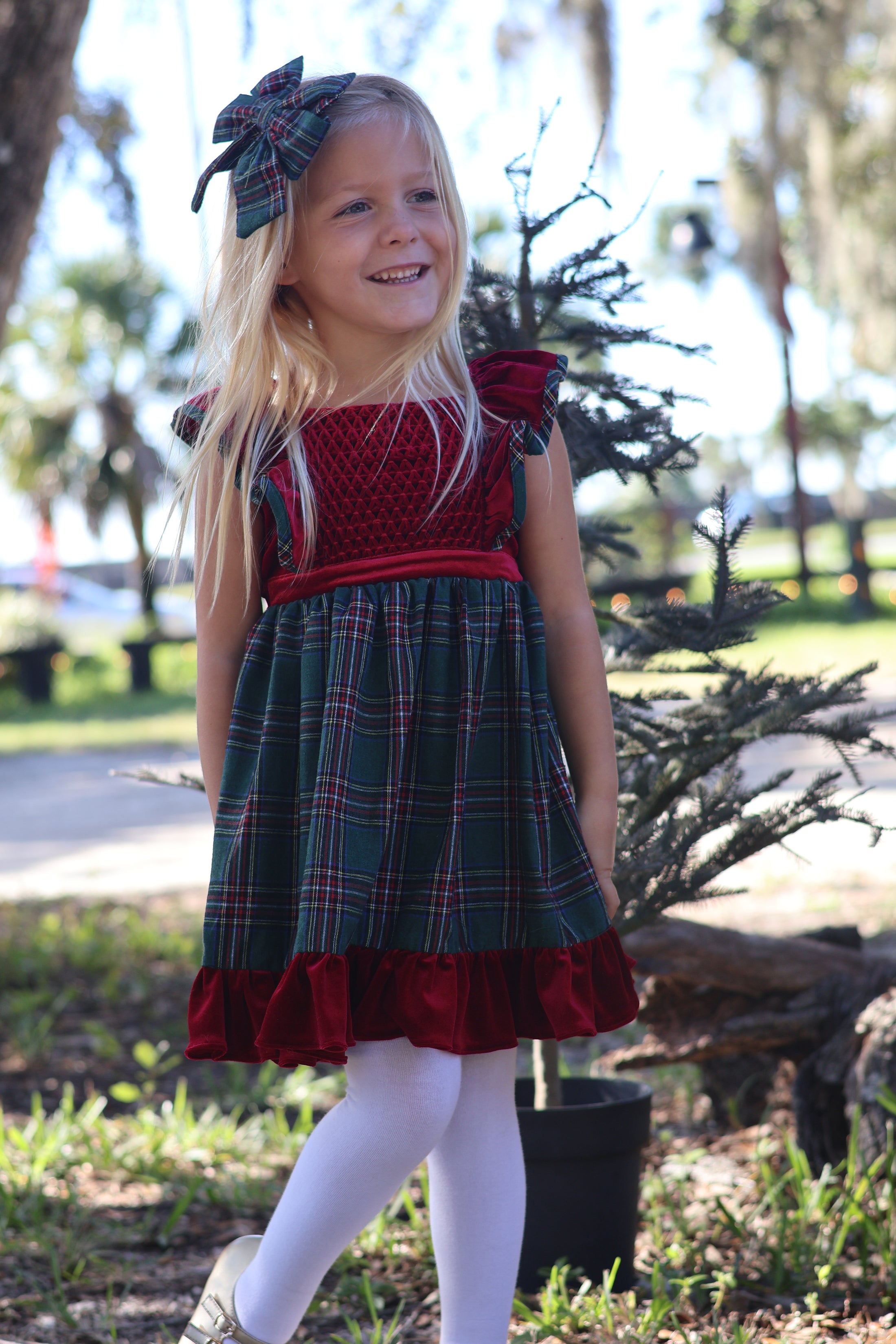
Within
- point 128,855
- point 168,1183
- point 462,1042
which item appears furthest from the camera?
point 128,855

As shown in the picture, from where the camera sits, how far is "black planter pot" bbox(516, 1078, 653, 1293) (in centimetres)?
212

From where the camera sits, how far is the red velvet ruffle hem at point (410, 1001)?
1.42 m

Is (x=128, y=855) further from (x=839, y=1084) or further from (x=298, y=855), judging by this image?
(x=298, y=855)

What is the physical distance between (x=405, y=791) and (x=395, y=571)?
278 millimetres

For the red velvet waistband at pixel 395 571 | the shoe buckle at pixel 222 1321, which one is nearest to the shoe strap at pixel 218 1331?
the shoe buckle at pixel 222 1321

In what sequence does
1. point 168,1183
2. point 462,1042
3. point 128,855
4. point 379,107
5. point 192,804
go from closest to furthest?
point 462,1042, point 379,107, point 168,1183, point 128,855, point 192,804

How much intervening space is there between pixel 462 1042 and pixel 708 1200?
126 centimetres

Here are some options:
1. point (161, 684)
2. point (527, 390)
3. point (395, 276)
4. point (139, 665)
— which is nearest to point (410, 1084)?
point (527, 390)

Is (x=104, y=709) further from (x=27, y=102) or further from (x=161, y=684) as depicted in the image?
(x=27, y=102)

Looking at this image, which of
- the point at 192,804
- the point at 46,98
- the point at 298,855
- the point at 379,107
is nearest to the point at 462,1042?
the point at 298,855

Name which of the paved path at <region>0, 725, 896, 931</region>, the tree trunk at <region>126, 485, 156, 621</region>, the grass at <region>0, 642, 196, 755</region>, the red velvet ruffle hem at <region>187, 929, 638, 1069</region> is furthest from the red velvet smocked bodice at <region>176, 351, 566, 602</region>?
the tree trunk at <region>126, 485, 156, 621</region>

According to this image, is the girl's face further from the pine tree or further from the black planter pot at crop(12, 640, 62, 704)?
the black planter pot at crop(12, 640, 62, 704)

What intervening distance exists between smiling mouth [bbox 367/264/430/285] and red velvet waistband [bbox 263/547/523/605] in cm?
37

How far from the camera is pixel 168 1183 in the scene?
2684 mm
